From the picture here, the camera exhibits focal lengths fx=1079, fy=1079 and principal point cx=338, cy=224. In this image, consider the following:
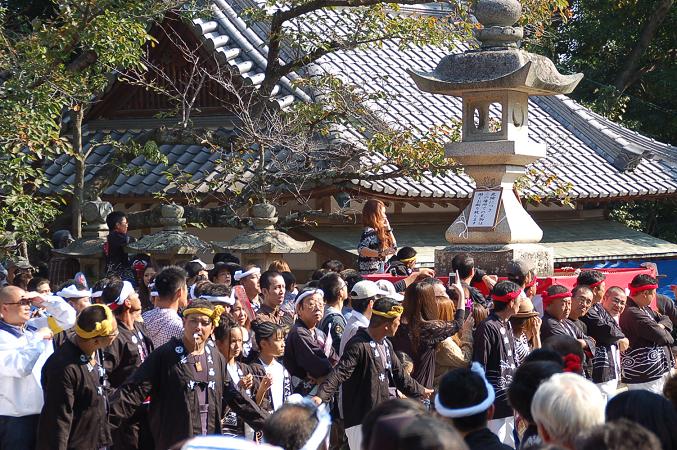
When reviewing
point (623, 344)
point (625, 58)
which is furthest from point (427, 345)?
point (625, 58)

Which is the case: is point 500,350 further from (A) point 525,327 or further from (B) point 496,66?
(B) point 496,66

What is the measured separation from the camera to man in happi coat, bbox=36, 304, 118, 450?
6.47 meters

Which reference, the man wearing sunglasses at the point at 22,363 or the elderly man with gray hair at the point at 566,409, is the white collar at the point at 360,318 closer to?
the man wearing sunglasses at the point at 22,363

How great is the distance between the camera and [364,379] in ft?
23.8

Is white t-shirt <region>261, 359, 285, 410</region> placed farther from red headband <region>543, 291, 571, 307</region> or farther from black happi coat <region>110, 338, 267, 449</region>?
red headband <region>543, 291, 571, 307</region>

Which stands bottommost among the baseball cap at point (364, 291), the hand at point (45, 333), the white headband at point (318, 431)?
the hand at point (45, 333)

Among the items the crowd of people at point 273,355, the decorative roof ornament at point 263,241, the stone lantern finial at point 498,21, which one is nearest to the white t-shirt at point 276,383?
the crowd of people at point 273,355

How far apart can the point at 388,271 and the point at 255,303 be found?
1.66 meters

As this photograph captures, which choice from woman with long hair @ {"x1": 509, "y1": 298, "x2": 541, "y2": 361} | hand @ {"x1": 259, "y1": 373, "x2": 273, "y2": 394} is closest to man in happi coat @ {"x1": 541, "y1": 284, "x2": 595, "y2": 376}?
woman with long hair @ {"x1": 509, "y1": 298, "x2": 541, "y2": 361}

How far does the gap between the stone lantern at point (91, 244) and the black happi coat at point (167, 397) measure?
5.99 metres

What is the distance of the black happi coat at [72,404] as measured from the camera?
6.46 meters

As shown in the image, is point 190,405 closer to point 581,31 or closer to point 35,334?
point 35,334

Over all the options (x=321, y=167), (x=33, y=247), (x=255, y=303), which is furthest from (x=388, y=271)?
(x=33, y=247)

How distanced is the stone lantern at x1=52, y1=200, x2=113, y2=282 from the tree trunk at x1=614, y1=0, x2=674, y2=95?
12.6 meters
